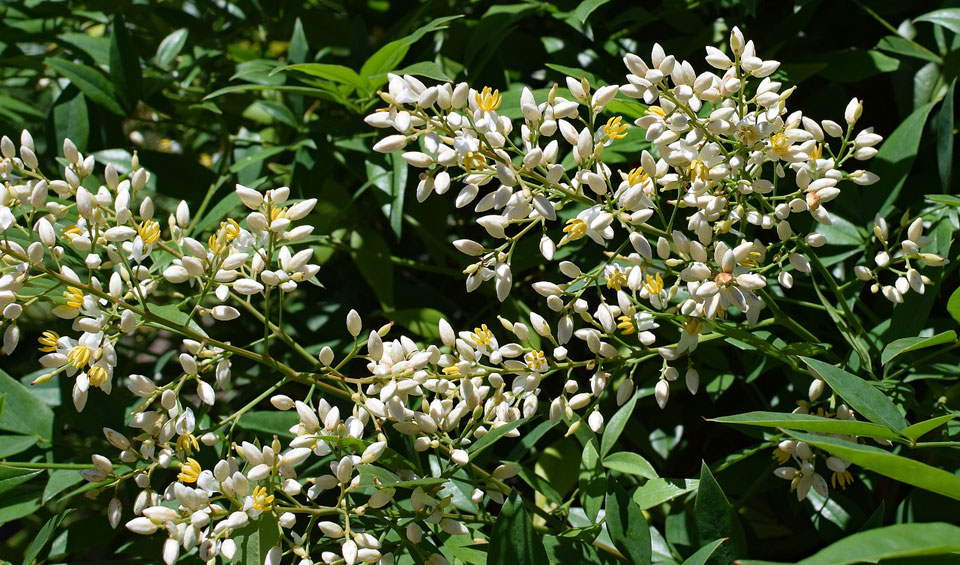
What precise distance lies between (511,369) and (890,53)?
886 millimetres

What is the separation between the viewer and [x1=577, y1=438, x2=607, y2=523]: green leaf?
938mm

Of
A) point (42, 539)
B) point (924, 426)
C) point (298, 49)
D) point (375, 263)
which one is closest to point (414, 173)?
point (375, 263)

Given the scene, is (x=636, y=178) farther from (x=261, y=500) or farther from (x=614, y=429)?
(x=261, y=500)

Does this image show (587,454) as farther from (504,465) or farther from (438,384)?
(438,384)

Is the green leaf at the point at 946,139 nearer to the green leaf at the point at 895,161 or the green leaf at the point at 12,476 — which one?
the green leaf at the point at 895,161

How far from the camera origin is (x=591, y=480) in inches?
37.6

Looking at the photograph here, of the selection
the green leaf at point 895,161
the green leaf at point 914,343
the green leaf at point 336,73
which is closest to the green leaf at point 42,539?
the green leaf at point 336,73

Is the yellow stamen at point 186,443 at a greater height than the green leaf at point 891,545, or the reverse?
the green leaf at point 891,545

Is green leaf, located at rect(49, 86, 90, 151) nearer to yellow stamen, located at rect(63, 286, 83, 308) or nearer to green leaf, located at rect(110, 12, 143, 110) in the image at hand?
green leaf, located at rect(110, 12, 143, 110)

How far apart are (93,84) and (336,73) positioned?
0.51m

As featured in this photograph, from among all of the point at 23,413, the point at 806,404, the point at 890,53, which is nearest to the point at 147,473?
the point at 23,413

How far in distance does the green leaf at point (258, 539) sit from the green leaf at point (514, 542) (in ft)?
0.74

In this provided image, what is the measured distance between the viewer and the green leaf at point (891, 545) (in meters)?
0.50

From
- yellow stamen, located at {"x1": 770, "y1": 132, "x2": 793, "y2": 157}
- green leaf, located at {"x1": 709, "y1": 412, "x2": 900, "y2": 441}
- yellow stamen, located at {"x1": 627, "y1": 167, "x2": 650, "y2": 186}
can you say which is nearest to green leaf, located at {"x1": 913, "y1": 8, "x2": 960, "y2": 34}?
yellow stamen, located at {"x1": 770, "y1": 132, "x2": 793, "y2": 157}
